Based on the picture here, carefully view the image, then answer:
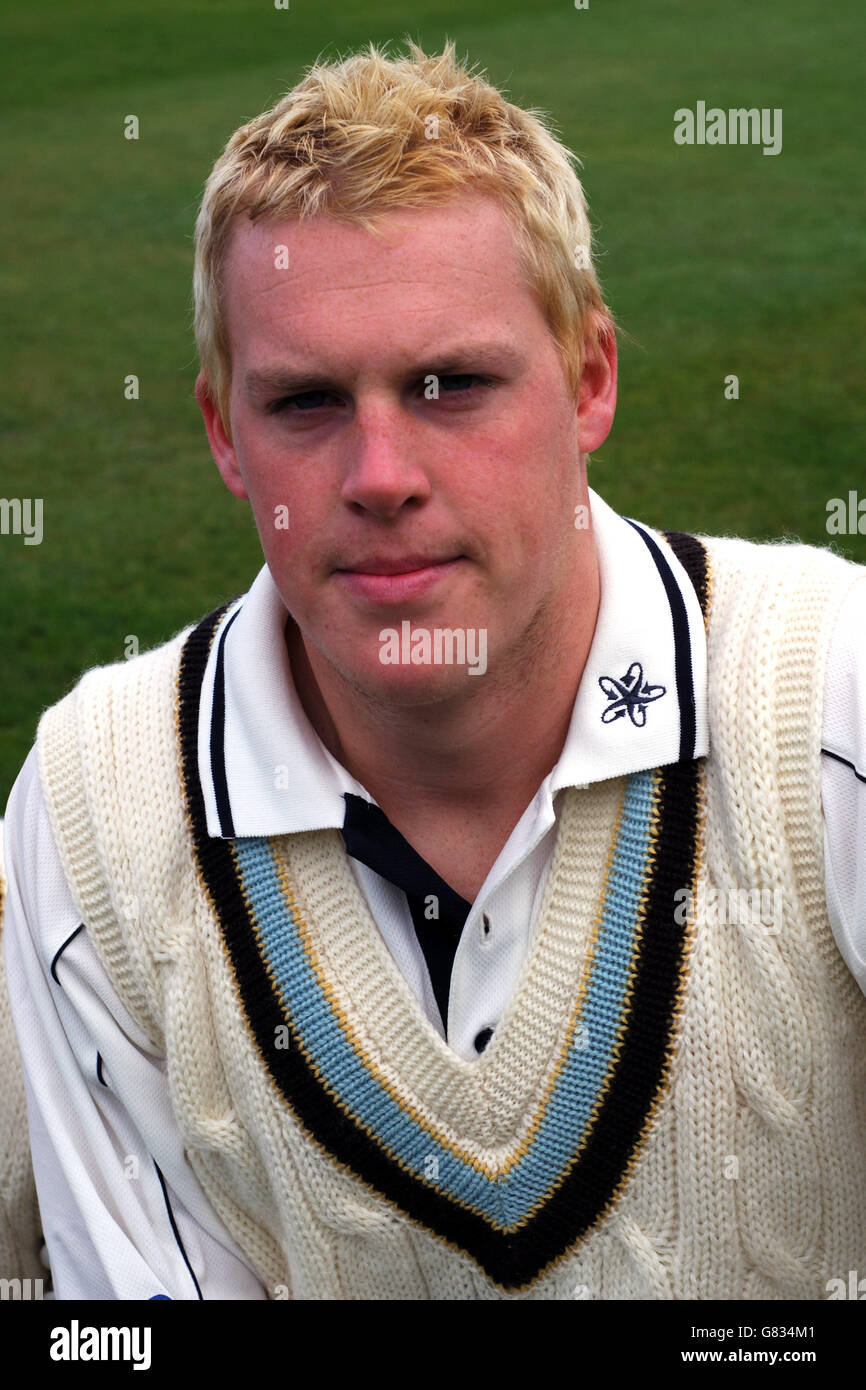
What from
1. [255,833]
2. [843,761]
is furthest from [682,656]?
[255,833]

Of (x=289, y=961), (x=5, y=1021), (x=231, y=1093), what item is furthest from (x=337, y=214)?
(x=5, y=1021)

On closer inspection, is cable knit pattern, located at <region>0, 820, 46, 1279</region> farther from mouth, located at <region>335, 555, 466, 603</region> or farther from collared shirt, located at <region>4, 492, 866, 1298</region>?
mouth, located at <region>335, 555, 466, 603</region>

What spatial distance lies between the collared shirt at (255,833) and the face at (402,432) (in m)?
0.17

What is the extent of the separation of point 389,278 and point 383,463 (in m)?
0.21

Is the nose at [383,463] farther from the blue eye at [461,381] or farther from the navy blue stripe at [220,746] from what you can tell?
the navy blue stripe at [220,746]

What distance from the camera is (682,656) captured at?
227cm

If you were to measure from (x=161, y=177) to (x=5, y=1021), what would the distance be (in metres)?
9.07

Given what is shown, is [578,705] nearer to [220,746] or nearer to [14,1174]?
[220,746]

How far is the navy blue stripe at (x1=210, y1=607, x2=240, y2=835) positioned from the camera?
7.70 ft

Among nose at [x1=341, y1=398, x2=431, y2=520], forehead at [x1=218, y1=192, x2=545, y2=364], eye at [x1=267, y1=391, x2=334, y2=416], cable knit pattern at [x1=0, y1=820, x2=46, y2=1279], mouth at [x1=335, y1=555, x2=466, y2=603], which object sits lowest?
cable knit pattern at [x1=0, y1=820, x2=46, y2=1279]

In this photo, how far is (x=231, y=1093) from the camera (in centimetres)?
240

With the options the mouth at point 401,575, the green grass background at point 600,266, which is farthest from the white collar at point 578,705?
the green grass background at point 600,266

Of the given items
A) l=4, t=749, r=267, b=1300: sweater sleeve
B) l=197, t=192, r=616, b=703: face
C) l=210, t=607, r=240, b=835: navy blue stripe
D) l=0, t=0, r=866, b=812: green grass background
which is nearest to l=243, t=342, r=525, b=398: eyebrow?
l=197, t=192, r=616, b=703: face

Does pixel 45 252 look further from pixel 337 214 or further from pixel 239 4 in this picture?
pixel 337 214
